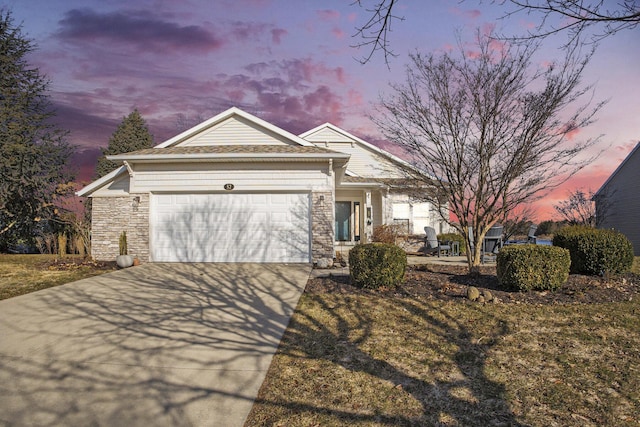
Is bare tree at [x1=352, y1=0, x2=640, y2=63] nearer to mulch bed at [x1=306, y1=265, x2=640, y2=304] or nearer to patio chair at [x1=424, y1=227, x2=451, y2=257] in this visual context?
mulch bed at [x1=306, y1=265, x2=640, y2=304]

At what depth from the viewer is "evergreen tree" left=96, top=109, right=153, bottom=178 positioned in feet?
85.8

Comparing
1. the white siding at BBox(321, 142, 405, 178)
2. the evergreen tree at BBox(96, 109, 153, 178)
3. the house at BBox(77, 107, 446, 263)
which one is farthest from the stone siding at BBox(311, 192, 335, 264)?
the evergreen tree at BBox(96, 109, 153, 178)

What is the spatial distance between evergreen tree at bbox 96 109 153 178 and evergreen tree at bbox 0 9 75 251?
25.7ft

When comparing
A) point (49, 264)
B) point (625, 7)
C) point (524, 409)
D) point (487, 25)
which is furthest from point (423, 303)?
point (49, 264)

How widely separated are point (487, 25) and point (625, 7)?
21.0 feet

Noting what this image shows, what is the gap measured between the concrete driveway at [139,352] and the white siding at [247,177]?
4309 mm

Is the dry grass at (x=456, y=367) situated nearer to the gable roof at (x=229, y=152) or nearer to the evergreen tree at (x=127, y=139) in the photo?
the gable roof at (x=229, y=152)

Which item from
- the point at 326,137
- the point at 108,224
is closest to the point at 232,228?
the point at 108,224

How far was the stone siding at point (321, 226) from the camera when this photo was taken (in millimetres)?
12422

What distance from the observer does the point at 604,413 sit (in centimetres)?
358

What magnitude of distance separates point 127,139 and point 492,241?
23.5 meters

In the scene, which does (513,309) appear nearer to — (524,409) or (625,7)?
(524,409)

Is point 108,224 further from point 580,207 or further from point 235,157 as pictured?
point 580,207

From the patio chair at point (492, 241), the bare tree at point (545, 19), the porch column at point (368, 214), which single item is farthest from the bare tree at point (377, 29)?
the porch column at point (368, 214)
